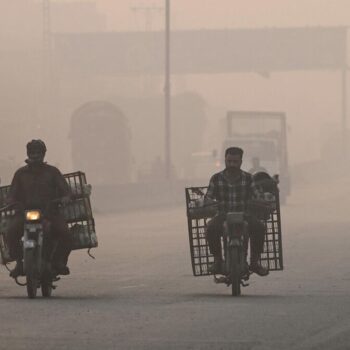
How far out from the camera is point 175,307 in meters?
13.4

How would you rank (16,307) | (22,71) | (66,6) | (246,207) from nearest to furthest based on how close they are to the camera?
1. (16,307)
2. (246,207)
3. (22,71)
4. (66,6)

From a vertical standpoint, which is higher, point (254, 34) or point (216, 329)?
point (254, 34)

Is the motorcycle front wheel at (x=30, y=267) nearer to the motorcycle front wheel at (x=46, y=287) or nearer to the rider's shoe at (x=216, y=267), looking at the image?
the motorcycle front wheel at (x=46, y=287)

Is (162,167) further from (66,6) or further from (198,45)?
(66,6)

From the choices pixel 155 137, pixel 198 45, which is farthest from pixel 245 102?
pixel 198 45

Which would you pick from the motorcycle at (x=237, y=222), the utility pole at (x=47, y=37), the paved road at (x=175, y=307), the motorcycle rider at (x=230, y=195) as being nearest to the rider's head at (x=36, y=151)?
the paved road at (x=175, y=307)

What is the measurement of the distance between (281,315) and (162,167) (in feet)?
187

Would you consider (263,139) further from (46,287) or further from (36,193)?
(36,193)

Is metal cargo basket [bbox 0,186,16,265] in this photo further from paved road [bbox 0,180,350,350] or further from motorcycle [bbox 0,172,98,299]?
paved road [bbox 0,180,350,350]

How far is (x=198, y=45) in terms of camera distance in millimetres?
95188

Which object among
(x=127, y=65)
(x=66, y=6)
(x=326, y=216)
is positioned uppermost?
(x=66, y=6)

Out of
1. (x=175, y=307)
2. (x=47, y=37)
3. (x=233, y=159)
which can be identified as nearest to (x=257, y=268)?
(x=233, y=159)

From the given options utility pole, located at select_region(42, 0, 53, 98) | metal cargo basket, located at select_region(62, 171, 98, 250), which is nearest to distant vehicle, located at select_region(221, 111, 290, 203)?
utility pole, located at select_region(42, 0, 53, 98)

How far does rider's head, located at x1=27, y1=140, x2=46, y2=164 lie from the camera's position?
14398 mm
